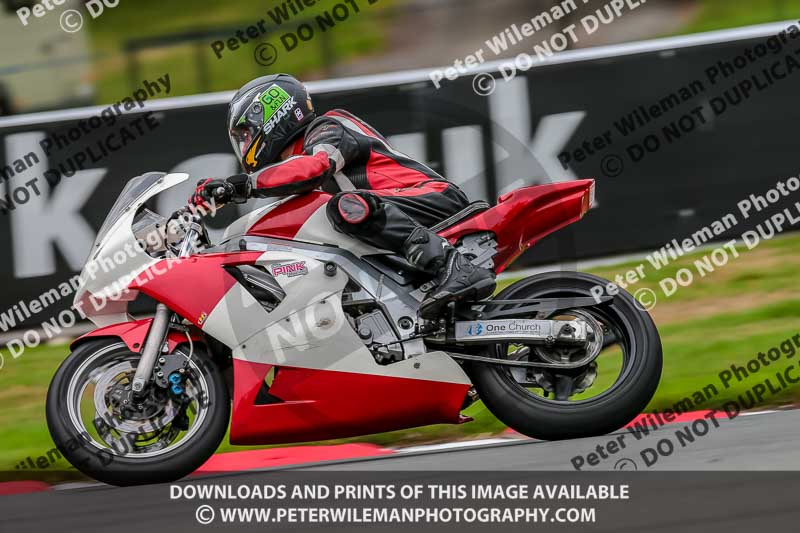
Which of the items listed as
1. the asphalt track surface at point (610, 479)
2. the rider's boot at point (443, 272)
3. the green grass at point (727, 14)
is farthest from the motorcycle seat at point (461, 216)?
the green grass at point (727, 14)

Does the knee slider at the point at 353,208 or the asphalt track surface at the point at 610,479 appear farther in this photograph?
the knee slider at the point at 353,208

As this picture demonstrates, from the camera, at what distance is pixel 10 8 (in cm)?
1341

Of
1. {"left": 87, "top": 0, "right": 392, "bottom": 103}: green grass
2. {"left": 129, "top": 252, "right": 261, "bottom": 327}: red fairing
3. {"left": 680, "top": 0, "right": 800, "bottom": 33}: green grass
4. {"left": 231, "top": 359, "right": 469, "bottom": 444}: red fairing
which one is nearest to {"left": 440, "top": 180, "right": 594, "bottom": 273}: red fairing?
{"left": 231, "top": 359, "right": 469, "bottom": 444}: red fairing

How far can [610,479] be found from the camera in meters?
4.30

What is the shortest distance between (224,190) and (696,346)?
3.95m

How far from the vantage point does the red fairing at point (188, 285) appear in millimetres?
4965

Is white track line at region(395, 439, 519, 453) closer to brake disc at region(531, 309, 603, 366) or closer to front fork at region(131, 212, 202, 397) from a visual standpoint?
→ brake disc at region(531, 309, 603, 366)

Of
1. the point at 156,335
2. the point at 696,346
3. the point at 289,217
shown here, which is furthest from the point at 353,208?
the point at 696,346

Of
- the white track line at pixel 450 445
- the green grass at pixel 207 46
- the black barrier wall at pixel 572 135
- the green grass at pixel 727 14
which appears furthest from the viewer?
the green grass at pixel 727 14

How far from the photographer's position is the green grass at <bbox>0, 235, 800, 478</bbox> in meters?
6.49

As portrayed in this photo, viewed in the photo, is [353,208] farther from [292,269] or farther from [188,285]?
[188,285]

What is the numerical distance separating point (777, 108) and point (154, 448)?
221 inches

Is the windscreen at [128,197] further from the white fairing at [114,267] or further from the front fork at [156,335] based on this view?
the front fork at [156,335]

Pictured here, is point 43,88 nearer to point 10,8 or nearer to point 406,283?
point 10,8
